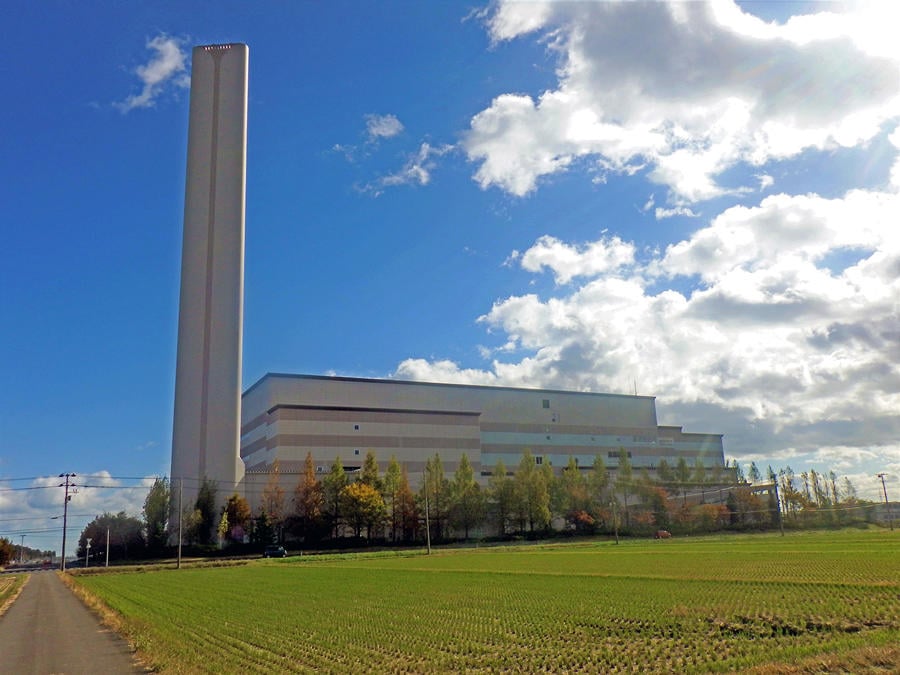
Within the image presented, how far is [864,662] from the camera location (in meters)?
12.1

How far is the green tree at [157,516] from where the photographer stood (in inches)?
3095

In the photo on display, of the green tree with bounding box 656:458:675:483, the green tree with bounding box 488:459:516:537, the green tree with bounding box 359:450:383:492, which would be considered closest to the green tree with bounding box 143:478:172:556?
the green tree with bounding box 359:450:383:492

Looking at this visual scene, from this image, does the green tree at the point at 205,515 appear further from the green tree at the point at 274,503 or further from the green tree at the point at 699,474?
the green tree at the point at 699,474

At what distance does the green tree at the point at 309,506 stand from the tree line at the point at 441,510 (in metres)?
0.11

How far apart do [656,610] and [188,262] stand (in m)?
74.9

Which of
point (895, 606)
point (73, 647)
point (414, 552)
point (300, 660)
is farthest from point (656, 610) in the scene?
point (414, 552)

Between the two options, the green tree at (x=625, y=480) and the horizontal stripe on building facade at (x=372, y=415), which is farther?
the green tree at (x=625, y=480)

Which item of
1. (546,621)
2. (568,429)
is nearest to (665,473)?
(568,429)

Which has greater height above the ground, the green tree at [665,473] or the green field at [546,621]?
the green tree at [665,473]

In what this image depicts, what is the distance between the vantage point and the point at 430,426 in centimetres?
9588

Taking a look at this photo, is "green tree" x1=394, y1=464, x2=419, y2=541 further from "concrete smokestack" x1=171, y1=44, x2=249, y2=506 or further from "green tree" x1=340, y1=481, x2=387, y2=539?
"concrete smokestack" x1=171, y1=44, x2=249, y2=506

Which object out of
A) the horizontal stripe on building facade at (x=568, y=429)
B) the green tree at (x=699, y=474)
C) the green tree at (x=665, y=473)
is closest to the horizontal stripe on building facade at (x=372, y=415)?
the horizontal stripe on building facade at (x=568, y=429)

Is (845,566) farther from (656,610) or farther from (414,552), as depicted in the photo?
(414,552)

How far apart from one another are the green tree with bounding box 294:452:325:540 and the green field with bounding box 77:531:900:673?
1808 inches
